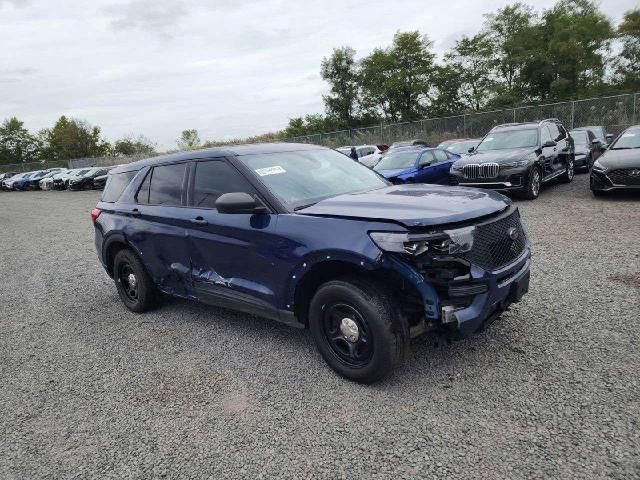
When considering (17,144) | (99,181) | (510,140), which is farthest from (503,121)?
(17,144)

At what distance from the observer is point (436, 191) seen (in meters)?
3.70

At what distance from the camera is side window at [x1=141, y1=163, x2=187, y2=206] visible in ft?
14.6

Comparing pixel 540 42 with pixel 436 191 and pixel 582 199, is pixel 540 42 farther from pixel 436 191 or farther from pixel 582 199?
pixel 436 191

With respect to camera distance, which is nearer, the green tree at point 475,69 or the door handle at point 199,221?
the door handle at point 199,221

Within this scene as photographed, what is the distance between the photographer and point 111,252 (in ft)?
17.6

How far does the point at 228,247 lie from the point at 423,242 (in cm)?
171

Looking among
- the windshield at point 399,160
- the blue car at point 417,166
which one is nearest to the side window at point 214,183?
the blue car at point 417,166

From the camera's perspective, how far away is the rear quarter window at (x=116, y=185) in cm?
521

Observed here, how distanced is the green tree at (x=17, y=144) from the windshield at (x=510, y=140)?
273 feet

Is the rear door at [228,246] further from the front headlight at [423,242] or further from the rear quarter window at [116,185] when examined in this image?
the rear quarter window at [116,185]

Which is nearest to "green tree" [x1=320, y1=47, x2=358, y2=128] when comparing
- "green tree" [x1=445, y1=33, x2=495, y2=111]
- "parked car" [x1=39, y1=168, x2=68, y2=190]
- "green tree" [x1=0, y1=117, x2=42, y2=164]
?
"green tree" [x1=445, y1=33, x2=495, y2=111]

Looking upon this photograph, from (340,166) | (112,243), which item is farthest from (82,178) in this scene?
(340,166)

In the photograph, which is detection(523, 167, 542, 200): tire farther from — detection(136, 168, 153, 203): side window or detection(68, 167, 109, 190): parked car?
detection(68, 167, 109, 190): parked car

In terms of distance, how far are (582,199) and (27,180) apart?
4247 cm
